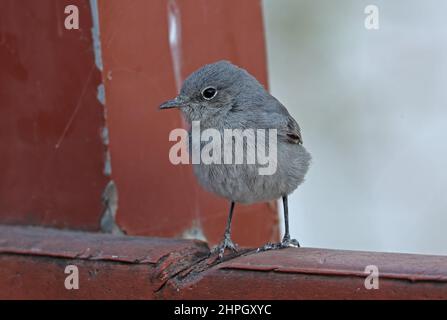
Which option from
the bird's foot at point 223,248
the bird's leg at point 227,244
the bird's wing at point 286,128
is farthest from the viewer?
the bird's wing at point 286,128

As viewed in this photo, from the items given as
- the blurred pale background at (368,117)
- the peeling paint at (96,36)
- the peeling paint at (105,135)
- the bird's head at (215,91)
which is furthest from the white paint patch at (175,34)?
the blurred pale background at (368,117)

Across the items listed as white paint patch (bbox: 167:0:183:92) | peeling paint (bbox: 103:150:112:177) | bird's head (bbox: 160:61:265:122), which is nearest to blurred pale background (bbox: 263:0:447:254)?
bird's head (bbox: 160:61:265:122)

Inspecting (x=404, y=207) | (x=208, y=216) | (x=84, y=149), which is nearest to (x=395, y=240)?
(x=404, y=207)

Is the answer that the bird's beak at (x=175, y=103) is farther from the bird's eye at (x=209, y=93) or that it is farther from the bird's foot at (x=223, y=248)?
the bird's foot at (x=223, y=248)

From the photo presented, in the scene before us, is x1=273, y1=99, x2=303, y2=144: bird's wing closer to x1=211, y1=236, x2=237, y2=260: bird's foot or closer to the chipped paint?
x1=211, y1=236, x2=237, y2=260: bird's foot

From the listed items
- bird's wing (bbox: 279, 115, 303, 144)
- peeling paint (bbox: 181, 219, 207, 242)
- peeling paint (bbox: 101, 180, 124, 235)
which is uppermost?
bird's wing (bbox: 279, 115, 303, 144)

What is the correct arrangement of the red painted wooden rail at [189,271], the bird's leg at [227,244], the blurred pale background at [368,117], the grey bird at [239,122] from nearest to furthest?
the red painted wooden rail at [189,271]
the bird's leg at [227,244]
the grey bird at [239,122]
the blurred pale background at [368,117]
